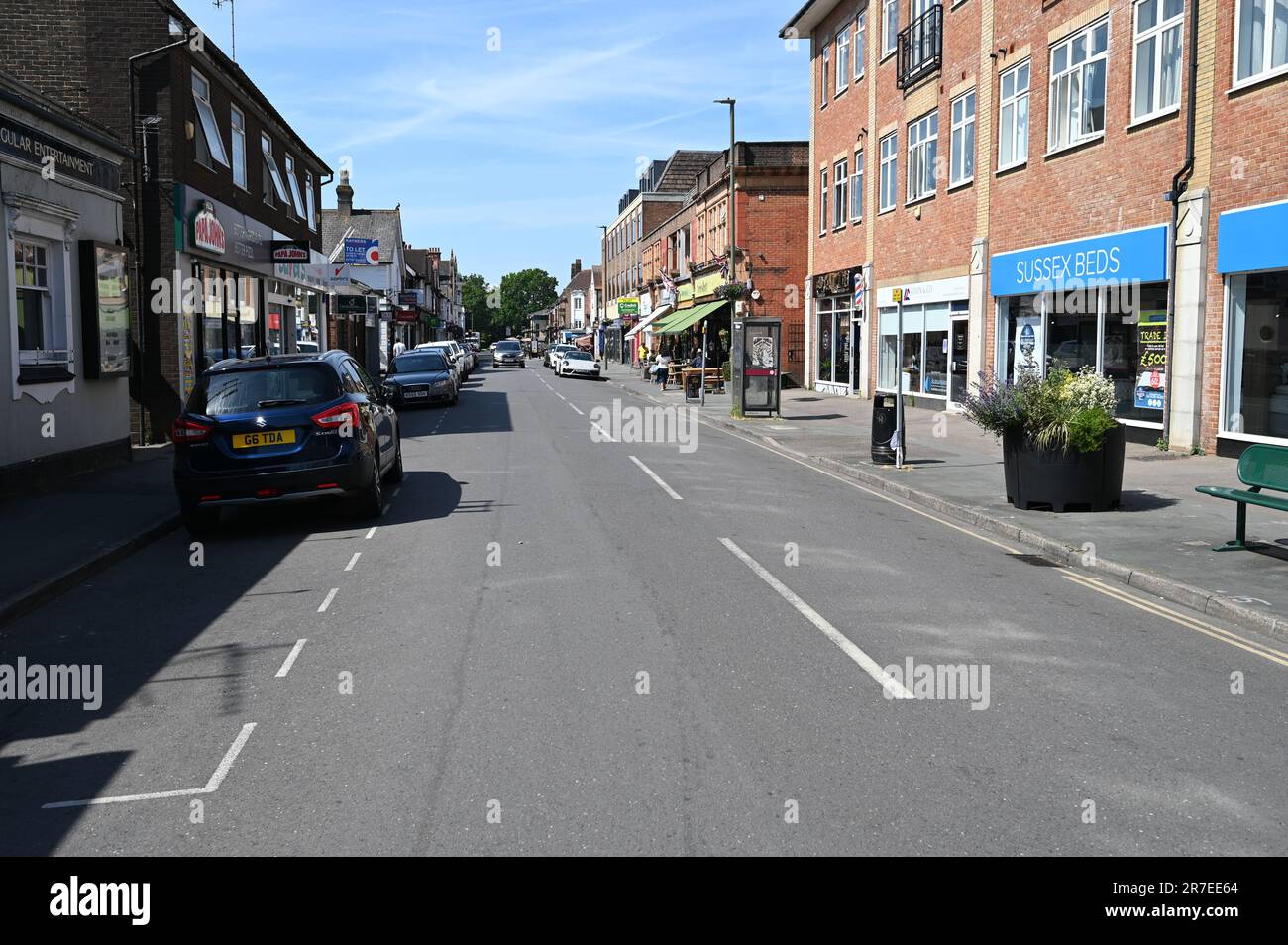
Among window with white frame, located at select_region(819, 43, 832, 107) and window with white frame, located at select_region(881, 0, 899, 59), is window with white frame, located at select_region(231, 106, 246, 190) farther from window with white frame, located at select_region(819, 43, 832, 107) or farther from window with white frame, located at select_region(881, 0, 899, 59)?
window with white frame, located at select_region(819, 43, 832, 107)

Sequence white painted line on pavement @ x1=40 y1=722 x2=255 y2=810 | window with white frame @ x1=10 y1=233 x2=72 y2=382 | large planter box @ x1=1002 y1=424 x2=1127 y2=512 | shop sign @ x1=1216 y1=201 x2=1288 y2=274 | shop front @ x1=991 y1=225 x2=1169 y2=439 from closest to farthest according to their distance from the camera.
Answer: white painted line on pavement @ x1=40 y1=722 x2=255 y2=810 → large planter box @ x1=1002 y1=424 x2=1127 y2=512 → window with white frame @ x1=10 y1=233 x2=72 y2=382 → shop sign @ x1=1216 y1=201 x2=1288 y2=274 → shop front @ x1=991 y1=225 x2=1169 y2=439

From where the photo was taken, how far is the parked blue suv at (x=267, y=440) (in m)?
10.3

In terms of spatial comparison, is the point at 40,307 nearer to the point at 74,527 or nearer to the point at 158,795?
the point at 74,527

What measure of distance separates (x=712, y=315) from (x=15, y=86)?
34822 mm

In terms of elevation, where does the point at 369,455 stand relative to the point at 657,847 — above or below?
above

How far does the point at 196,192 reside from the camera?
20.6 metres

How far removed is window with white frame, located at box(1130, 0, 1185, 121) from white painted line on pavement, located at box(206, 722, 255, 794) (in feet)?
53.2

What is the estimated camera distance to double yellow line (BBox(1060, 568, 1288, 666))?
21.7 ft

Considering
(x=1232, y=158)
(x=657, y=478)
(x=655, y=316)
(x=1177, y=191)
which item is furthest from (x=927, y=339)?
(x=655, y=316)

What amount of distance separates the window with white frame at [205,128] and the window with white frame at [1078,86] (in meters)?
15.9

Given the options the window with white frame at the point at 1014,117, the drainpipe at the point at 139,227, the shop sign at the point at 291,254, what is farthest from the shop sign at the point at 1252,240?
the shop sign at the point at 291,254

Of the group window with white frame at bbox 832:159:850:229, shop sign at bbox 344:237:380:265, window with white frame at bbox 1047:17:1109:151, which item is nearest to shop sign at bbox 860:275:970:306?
window with white frame at bbox 832:159:850:229
